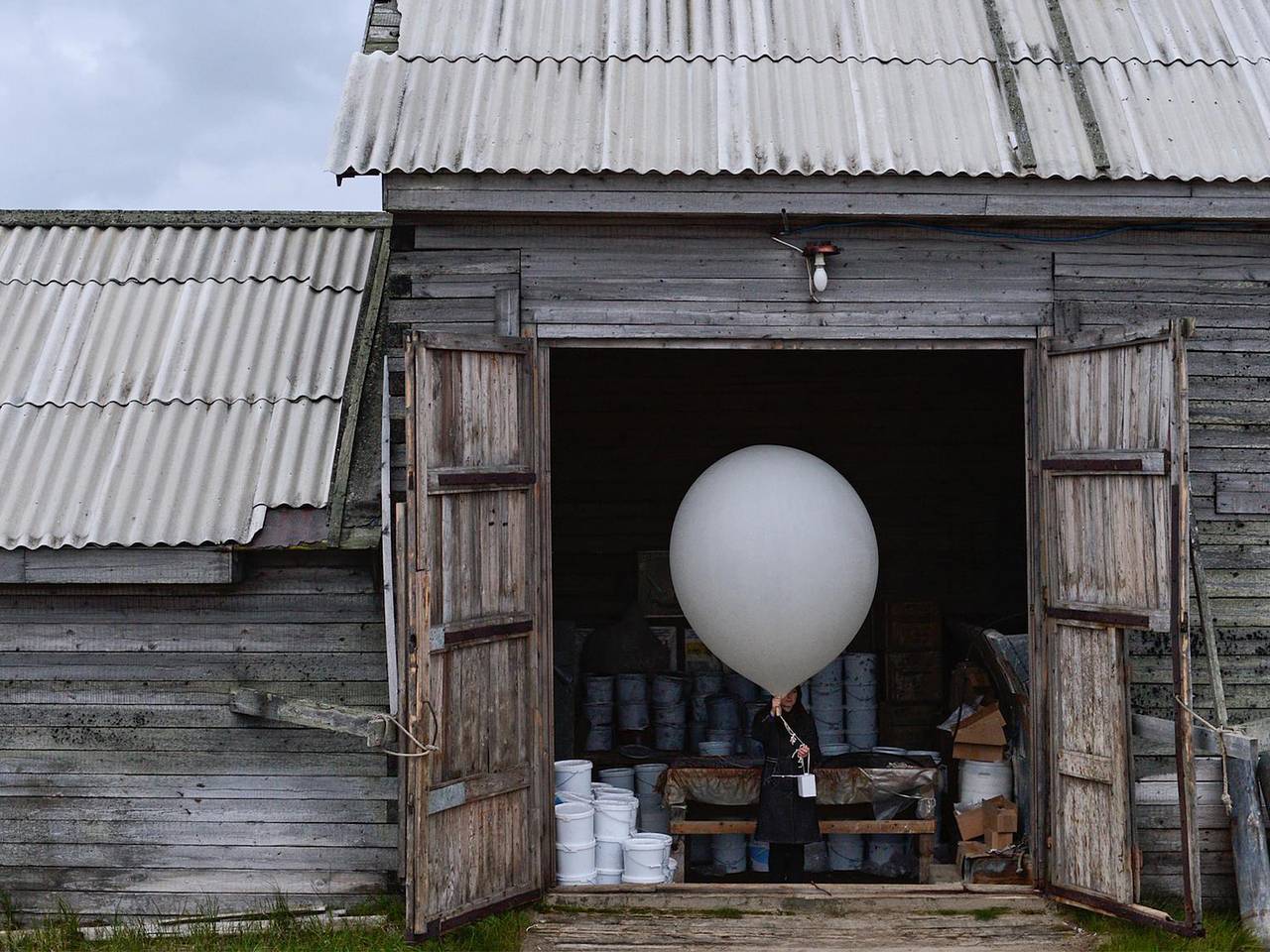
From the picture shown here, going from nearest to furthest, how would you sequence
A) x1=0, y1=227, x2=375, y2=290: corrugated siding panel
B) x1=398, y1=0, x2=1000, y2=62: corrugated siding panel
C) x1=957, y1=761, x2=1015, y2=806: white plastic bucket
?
1. x1=398, y1=0, x2=1000, y2=62: corrugated siding panel
2. x1=957, y1=761, x2=1015, y2=806: white plastic bucket
3. x1=0, y1=227, x2=375, y2=290: corrugated siding panel

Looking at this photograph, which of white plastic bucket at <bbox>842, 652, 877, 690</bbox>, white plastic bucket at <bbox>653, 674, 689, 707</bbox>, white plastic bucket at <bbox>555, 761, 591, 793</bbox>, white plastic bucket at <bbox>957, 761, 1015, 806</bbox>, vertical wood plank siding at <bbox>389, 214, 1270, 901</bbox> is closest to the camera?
vertical wood plank siding at <bbox>389, 214, 1270, 901</bbox>

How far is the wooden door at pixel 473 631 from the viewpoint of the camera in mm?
6055

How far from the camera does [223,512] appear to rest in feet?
23.4

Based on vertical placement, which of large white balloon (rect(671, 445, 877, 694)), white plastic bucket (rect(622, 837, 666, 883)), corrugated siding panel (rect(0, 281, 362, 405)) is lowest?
white plastic bucket (rect(622, 837, 666, 883))

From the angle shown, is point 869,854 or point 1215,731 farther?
point 869,854

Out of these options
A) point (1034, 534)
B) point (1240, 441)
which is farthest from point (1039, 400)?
point (1240, 441)

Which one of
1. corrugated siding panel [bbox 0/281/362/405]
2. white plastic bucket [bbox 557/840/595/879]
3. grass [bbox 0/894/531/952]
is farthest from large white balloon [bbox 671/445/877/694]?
corrugated siding panel [bbox 0/281/362/405]

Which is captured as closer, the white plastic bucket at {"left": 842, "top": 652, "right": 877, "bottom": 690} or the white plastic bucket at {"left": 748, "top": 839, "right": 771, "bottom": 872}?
the white plastic bucket at {"left": 748, "top": 839, "right": 771, "bottom": 872}

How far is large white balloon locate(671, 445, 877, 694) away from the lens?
21.3ft

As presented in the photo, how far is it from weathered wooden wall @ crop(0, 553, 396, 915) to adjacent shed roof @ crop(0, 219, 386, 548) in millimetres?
384

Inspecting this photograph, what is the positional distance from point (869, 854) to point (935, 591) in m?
2.88

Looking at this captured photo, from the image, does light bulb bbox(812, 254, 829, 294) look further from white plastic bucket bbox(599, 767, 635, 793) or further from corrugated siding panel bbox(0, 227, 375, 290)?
white plastic bucket bbox(599, 767, 635, 793)

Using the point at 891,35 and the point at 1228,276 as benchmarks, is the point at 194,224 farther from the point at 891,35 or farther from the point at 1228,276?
the point at 1228,276

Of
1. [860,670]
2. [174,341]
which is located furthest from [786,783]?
[174,341]
